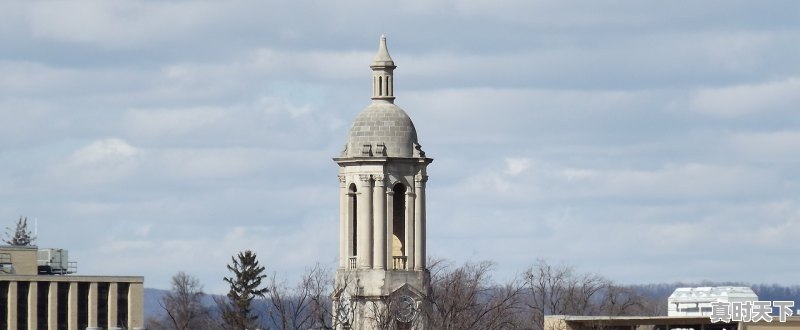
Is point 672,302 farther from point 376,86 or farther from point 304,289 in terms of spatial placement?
point 376,86

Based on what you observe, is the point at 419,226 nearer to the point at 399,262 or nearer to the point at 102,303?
the point at 399,262

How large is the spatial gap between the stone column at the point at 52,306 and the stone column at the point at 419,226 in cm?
5817

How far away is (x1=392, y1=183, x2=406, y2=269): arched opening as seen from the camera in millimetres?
109812

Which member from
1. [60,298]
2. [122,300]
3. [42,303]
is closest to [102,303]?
[122,300]

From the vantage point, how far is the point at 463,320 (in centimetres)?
11962

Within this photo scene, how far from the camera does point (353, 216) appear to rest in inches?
4296

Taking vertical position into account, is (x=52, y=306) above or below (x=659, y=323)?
above

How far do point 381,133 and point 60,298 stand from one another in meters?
60.0

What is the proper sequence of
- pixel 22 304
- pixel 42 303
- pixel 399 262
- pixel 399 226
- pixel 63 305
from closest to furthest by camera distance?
1. pixel 399 262
2. pixel 399 226
3. pixel 22 304
4. pixel 42 303
5. pixel 63 305

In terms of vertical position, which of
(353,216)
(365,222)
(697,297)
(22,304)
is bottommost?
(22,304)

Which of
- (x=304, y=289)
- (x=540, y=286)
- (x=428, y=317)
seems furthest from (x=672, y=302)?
(x=428, y=317)

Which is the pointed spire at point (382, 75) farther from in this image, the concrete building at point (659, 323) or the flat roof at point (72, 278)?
the flat roof at point (72, 278)

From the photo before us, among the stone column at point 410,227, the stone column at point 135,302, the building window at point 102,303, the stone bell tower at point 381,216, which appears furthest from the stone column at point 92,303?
the stone column at point 410,227

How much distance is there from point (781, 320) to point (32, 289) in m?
65.9
